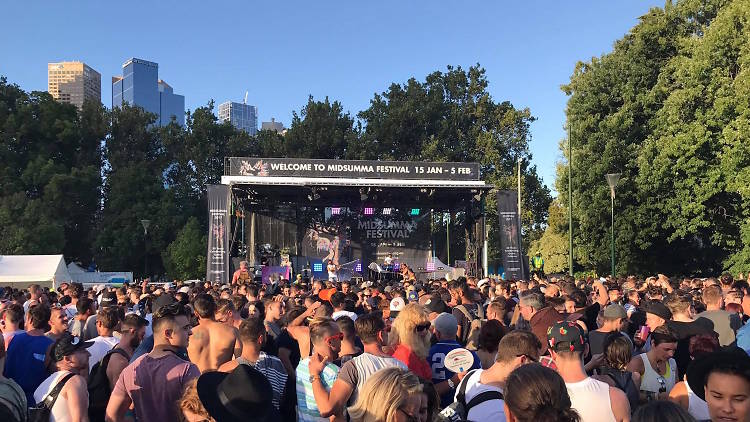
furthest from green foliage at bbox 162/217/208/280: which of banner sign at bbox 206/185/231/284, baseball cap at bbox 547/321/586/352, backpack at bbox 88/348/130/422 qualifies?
baseball cap at bbox 547/321/586/352

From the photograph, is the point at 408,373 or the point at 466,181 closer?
the point at 408,373

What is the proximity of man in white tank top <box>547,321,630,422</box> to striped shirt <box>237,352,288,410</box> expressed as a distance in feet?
5.83

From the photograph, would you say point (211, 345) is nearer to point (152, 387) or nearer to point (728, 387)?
point (152, 387)

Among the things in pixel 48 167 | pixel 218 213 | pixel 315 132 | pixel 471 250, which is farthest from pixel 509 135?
pixel 48 167

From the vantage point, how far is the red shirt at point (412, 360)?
14.3 ft

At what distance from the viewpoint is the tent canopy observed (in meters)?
21.4

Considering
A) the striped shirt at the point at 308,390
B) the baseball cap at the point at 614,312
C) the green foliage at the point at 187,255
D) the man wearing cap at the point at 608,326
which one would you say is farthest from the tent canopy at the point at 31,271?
the baseball cap at the point at 614,312

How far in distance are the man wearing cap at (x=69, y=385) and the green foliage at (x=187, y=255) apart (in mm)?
34301

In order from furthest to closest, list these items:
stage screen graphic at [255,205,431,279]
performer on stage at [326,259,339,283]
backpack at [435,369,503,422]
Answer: stage screen graphic at [255,205,431,279] → performer on stage at [326,259,339,283] → backpack at [435,369,503,422]

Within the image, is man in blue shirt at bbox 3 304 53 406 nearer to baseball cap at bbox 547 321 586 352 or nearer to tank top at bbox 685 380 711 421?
baseball cap at bbox 547 321 586 352

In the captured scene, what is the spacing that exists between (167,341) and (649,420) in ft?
9.79

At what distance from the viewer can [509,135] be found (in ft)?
145

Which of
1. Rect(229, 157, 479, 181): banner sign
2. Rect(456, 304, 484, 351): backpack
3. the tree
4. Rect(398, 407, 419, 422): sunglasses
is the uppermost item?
the tree

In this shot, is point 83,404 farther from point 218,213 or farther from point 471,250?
point 471,250
